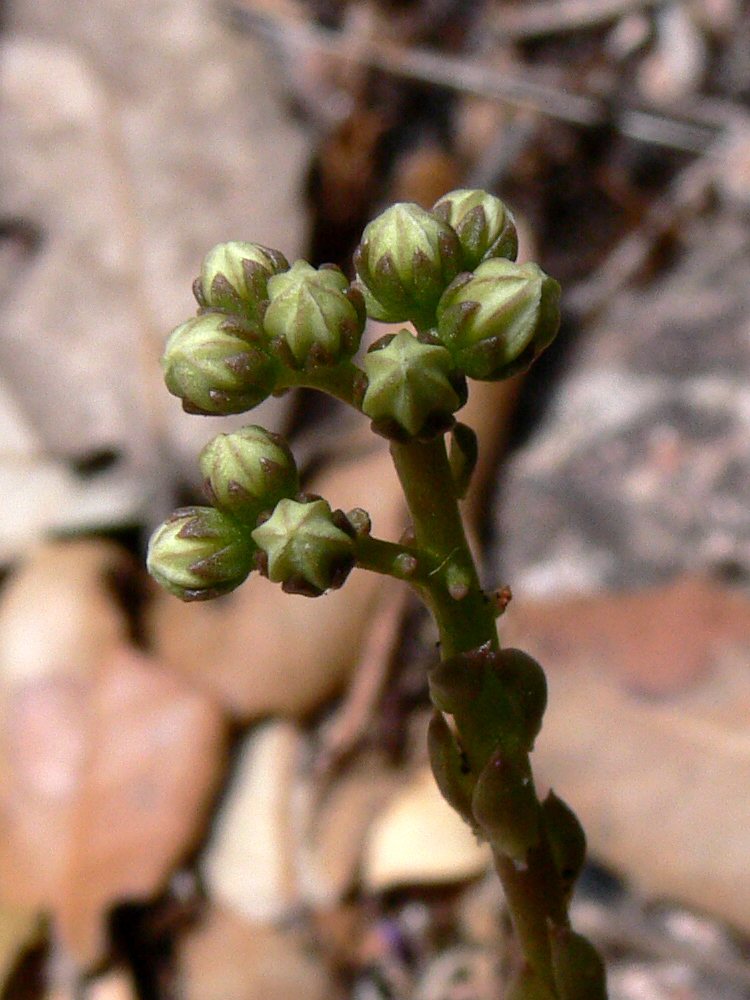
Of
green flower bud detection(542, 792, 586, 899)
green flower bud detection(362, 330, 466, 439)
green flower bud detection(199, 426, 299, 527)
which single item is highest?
green flower bud detection(362, 330, 466, 439)

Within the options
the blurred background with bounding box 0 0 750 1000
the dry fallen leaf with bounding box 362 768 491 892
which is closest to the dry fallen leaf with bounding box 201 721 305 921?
the blurred background with bounding box 0 0 750 1000

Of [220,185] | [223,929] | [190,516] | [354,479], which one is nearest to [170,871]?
[223,929]

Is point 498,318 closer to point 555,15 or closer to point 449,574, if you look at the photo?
point 449,574

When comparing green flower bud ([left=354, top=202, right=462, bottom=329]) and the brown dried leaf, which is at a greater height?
green flower bud ([left=354, top=202, right=462, bottom=329])

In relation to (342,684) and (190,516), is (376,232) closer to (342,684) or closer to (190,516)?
(190,516)

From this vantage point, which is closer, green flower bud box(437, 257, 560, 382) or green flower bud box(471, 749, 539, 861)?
green flower bud box(437, 257, 560, 382)

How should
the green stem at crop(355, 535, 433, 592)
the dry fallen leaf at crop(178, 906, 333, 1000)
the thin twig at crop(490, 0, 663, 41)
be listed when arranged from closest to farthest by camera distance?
the green stem at crop(355, 535, 433, 592) → the dry fallen leaf at crop(178, 906, 333, 1000) → the thin twig at crop(490, 0, 663, 41)

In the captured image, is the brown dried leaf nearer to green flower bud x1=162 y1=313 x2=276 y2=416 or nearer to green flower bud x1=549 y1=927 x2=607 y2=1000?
green flower bud x1=549 y1=927 x2=607 y2=1000
